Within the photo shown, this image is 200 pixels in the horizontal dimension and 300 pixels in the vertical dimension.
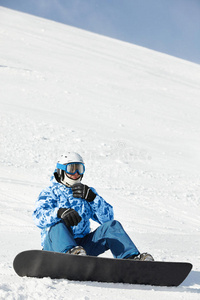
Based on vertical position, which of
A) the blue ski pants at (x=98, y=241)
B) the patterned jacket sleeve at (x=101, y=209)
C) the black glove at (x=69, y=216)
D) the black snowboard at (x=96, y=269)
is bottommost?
the black snowboard at (x=96, y=269)

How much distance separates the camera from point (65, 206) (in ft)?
13.0

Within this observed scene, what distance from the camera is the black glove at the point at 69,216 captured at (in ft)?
12.0

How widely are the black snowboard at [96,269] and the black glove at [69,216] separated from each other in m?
0.53

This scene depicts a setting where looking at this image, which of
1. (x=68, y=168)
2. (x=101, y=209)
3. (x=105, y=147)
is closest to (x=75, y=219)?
(x=101, y=209)

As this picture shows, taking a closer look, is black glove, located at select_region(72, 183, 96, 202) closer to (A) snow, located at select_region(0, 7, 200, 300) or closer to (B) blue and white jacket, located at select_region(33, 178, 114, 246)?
(B) blue and white jacket, located at select_region(33, 178, 114, 246)

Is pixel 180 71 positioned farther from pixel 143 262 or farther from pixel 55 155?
pixel 143 262

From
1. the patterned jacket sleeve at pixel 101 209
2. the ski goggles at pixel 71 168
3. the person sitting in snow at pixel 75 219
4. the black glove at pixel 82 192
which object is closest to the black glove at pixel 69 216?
the person sitting in snow at pixel 75 219

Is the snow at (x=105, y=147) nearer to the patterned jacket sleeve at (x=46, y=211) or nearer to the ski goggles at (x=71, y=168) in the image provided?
the patterned jacket sleeve at (x=46, y=211)

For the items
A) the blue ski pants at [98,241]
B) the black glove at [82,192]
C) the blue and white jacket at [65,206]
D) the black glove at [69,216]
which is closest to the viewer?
the blue ski pants at [98,241]

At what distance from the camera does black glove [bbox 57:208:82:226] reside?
3650mm

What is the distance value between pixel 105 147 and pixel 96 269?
28.6 ft

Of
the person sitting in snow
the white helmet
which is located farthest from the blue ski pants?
the white helmet

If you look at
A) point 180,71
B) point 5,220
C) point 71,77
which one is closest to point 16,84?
point 71,77

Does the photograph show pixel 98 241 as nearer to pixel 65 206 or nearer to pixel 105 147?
pixel 65 206
